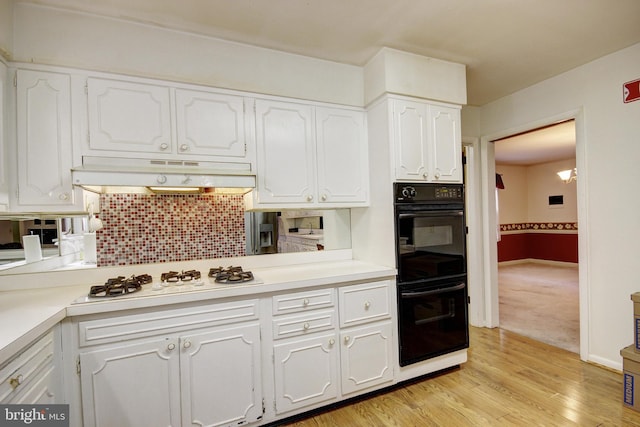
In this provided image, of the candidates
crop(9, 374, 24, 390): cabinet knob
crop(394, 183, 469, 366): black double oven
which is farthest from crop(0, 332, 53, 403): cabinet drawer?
crop(394, 183, 469, 366): black double oven

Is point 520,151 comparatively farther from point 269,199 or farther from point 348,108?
point 269,199

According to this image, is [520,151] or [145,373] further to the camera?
[520,151]

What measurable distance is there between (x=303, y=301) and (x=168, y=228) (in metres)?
1.09

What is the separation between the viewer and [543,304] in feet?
13.4

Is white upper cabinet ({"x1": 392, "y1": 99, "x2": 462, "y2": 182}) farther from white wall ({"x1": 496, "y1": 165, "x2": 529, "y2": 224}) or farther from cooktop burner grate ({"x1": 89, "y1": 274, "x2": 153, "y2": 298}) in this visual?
white wall ({"x1": 496, "y1": 165, "x2": 529, "y2": 224})

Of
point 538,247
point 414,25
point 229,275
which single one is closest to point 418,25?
point 414,25

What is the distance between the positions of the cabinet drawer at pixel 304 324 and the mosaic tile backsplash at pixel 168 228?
72 centimetres

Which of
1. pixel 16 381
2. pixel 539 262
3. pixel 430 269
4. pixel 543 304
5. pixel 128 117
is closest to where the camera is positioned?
pixel 16 381

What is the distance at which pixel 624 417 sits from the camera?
1831mm

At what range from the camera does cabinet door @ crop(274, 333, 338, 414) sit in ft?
5.97

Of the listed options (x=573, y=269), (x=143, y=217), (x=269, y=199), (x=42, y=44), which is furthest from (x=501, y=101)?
(x=573, y=269)

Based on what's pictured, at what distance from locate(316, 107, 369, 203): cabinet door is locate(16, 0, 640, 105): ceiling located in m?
0.45

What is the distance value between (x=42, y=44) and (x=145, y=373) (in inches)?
73.7

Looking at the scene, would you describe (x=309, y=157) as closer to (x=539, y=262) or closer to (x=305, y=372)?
(x=305, y=372)
